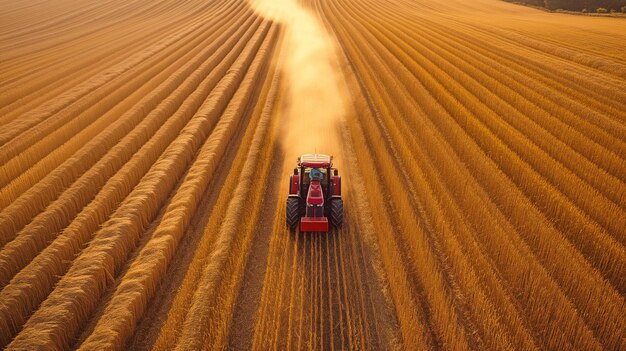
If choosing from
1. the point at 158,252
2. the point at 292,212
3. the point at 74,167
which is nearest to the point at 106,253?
the point at 158,252

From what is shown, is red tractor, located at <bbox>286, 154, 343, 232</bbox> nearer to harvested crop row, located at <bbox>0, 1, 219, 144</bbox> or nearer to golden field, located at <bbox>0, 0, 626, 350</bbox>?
golden field, located at <bbox>0, 0, 626, 350</bbox>

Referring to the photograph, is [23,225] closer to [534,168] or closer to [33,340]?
[33,340]

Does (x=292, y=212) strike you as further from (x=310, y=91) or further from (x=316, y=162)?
(x=310, y=91)

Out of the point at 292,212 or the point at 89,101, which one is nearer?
the point at 292,212

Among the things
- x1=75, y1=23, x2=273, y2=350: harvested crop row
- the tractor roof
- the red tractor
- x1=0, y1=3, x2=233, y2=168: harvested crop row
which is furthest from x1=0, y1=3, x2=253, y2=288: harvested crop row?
the tractor roof

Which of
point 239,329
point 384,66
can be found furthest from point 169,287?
point 384,66

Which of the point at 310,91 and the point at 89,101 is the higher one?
the point at 89,101

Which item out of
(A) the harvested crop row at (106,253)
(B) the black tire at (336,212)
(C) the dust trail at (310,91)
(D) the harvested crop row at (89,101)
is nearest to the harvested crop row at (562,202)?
(B) the black tire at (336,212)
